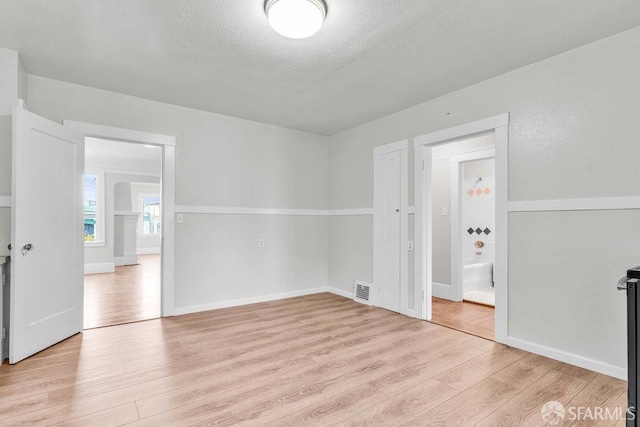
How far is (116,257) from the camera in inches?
308

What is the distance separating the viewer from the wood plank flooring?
129 inches

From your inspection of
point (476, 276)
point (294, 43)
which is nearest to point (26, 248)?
point (294, 43)

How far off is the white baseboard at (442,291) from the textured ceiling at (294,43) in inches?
112

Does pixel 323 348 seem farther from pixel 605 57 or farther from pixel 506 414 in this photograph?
pixel 605 57

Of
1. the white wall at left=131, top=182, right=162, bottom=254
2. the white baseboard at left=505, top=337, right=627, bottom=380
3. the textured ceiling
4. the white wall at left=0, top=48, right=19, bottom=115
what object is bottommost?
the white baseboard at left=505, top=337, right=627, bottom=380

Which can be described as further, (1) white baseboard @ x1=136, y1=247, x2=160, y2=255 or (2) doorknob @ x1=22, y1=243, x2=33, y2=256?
(1) white baseboard @ x1=136, y1=247, x2=160, y2=255

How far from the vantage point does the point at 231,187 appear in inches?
165

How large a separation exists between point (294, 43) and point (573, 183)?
2.49 metres

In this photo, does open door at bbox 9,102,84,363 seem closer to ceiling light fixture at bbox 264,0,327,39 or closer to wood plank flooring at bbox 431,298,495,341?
ceiling light fixture at bbox 264,0,327,39

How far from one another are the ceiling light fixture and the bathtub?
13.6 feet

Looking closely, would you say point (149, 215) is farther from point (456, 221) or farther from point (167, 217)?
point (456, 221)

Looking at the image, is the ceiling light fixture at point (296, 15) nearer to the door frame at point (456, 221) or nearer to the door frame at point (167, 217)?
the door frame at point (167, 217)

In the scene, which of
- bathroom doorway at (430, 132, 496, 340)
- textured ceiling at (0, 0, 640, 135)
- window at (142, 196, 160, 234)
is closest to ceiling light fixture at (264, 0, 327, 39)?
textured ceiling at (0, 0, 640, 135)

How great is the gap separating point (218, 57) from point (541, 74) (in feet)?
9.12
